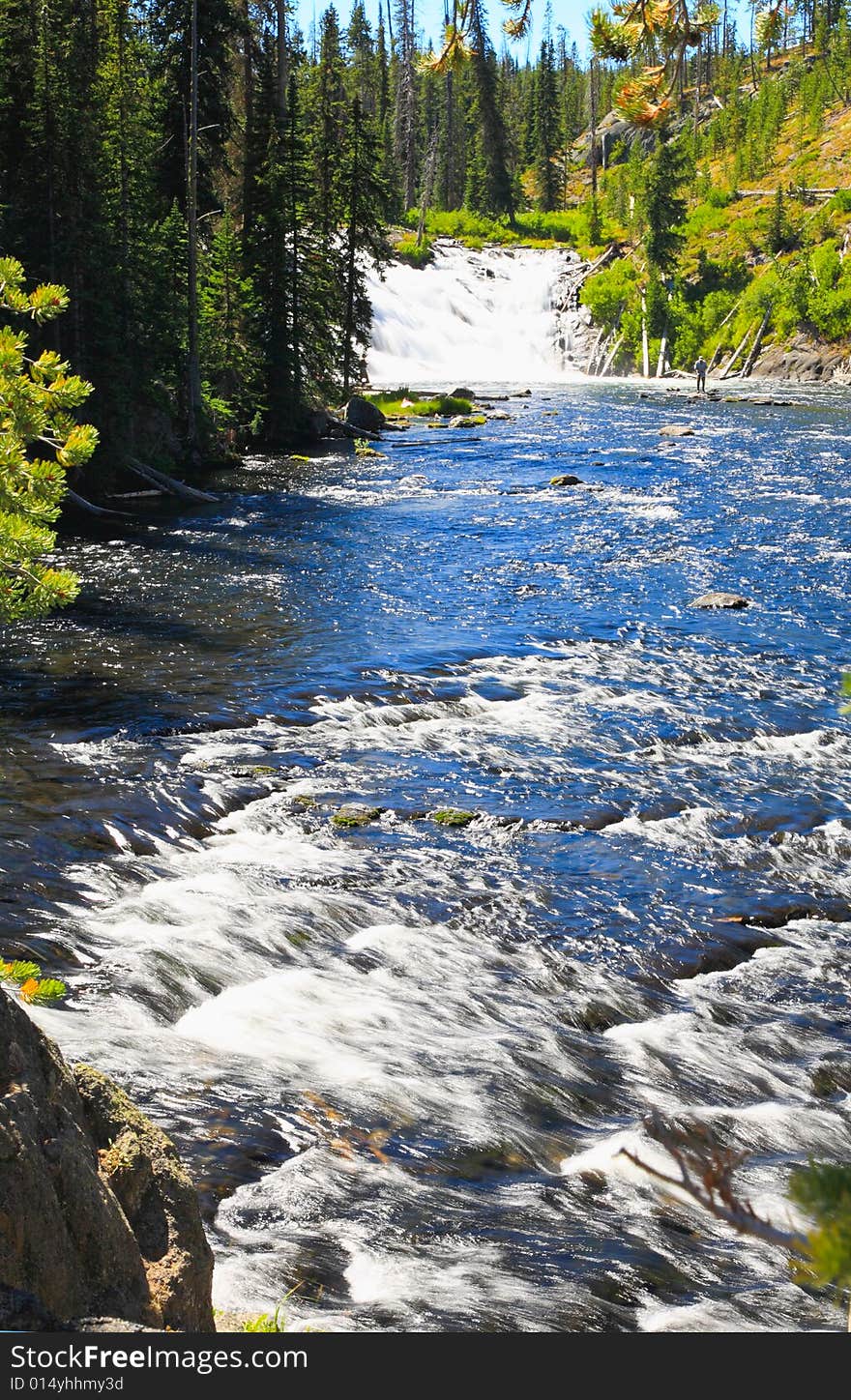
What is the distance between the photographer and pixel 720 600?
19344 millimetres

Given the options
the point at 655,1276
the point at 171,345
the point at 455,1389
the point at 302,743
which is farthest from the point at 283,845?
the point at 171,345

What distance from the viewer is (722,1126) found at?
22.8ft

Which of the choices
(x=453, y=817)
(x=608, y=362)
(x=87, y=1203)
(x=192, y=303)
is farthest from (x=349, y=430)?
(x=87, y=1203)

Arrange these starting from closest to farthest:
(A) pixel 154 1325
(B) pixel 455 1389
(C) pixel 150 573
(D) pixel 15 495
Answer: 1. (B) pixel 455 1389
2. (A) pixel 154 1325
3. (D) pixel 15 495
4. (C) pixel 150 573

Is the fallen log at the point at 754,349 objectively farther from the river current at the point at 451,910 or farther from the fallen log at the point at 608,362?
the river current at the point at 451,910

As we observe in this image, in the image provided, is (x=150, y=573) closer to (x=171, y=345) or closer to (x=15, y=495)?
(x=171, y=345)

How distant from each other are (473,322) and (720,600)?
2229 inches

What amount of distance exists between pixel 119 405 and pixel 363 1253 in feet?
81.5

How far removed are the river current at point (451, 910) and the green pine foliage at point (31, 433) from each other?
10.2ft

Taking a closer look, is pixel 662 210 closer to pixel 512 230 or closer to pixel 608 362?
pixel 608 362

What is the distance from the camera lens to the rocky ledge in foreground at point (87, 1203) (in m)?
3.35

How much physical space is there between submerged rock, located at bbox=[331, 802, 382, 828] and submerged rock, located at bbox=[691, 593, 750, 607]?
945 centimetres

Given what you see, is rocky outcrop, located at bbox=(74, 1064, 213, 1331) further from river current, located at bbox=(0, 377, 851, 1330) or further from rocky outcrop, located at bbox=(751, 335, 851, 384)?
rocky outcrop, located at bbox=(751, 335, 851, 384)

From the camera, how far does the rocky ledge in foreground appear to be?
132 inches
